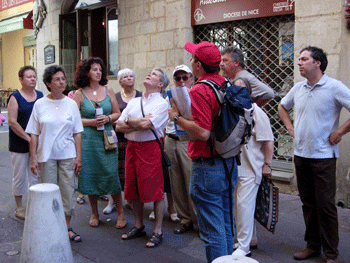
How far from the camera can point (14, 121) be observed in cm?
544

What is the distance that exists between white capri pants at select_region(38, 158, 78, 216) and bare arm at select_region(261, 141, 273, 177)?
2.07 meters

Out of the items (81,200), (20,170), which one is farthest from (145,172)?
(81,200)

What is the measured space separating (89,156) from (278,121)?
3.20m

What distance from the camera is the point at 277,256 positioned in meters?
4.21

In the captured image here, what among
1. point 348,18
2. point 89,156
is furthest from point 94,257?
point 348,18

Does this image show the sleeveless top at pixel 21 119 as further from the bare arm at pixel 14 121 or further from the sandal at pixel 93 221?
the sandal at pixel 93 221

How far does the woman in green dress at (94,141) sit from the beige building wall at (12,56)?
A: 24672mm

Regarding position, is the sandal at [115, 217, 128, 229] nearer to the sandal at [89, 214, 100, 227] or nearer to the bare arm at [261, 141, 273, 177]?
the sandal at [89, 214, 100, 227]

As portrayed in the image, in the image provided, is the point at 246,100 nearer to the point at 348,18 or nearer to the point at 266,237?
the point at 266,237

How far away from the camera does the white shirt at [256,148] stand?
4082 millimetres

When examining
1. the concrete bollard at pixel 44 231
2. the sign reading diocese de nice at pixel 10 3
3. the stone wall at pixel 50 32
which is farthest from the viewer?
the stone wall at pixel 50 32

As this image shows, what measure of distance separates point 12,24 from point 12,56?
265 inches

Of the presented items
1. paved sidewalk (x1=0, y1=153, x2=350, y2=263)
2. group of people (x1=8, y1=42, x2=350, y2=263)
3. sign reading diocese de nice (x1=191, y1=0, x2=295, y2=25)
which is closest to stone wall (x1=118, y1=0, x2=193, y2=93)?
sign reading diocese de nice (x1=191, y1=0, x2=295, y2=25)

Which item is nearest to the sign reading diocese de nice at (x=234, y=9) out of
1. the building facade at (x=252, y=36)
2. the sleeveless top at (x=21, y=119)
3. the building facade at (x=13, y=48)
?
the building facade at (x=252, y=36)
